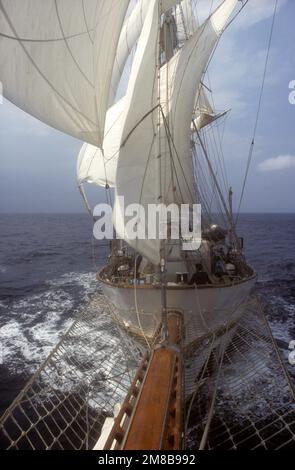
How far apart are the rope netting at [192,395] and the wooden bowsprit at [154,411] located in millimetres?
2360

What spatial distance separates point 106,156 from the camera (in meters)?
11.4

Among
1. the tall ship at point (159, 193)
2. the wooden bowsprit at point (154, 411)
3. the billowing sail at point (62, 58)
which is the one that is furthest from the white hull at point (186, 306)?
the billowing sail at point (62, 58)

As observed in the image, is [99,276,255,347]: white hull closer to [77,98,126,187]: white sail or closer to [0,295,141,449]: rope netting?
[0,295,141,449]: rope netting

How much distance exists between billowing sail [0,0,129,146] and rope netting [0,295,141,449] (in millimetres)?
5201

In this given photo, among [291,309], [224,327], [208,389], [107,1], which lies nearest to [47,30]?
[107,1]

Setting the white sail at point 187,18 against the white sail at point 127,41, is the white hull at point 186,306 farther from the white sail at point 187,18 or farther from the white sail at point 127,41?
the white sail at point 187,18

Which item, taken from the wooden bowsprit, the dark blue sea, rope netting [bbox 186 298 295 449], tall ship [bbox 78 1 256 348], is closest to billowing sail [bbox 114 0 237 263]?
tall ship [bbox 78 1 256 348]

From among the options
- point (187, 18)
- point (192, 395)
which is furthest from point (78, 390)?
point (187, 18)

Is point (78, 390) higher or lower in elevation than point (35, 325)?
higher

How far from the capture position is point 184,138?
36.4 ft

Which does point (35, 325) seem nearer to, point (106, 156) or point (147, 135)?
point (106, 156)

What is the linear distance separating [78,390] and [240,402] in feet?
15.9

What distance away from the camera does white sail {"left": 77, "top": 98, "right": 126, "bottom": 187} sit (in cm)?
1086

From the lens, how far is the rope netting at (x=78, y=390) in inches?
288
